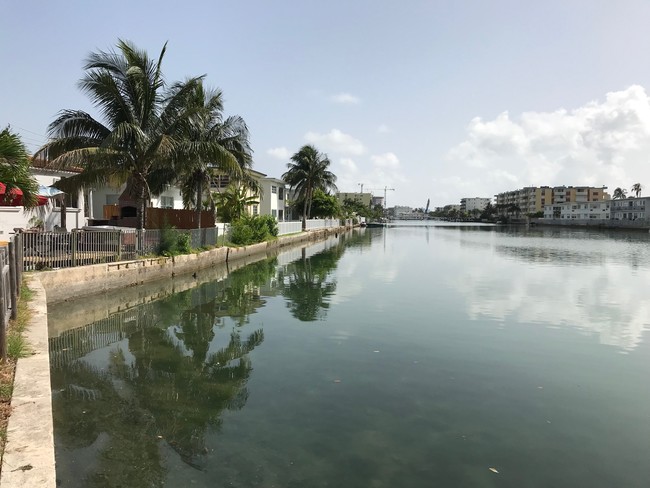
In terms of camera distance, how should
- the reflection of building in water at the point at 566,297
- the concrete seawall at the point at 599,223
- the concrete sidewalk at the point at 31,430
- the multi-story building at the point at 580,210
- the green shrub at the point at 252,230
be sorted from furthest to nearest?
the multi-story building at the point at 580,210
the concrete seawall at the point at 599,223
the green shrub at the point at 252,230
the reflection of building in water at the point at 566,297
the concrete sidewalk at the point at 31,430

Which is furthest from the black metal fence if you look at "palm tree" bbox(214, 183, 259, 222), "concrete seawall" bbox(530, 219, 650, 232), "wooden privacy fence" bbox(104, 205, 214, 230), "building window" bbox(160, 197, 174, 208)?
"concrete seawall" bbox(530, 219, 650, 232)

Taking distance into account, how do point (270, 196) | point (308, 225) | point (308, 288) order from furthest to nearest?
point (308, 225) < point (270, 196) < point (308, 288)

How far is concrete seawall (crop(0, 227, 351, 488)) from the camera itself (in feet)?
14.2

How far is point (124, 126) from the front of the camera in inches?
762

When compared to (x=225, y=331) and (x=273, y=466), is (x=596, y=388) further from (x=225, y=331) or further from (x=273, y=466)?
(x=225, y=331)

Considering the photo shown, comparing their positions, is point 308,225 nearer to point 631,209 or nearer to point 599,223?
point 599,223

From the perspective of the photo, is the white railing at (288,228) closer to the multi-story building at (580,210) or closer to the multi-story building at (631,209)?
the multi-story building at (631,209)

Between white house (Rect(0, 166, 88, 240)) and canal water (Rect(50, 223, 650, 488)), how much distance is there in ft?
30.0

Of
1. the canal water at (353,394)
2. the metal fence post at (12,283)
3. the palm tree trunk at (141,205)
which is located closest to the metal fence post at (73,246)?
the canal water at (353,394)

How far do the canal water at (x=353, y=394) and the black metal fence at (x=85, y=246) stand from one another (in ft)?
9.49

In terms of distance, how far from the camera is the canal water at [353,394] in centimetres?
561

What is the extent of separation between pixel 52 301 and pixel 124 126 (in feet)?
27.0

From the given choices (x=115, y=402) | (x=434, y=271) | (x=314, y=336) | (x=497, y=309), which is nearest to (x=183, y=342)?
(x=314, y=336)

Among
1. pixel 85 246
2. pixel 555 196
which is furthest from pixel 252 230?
pixel 555 196
